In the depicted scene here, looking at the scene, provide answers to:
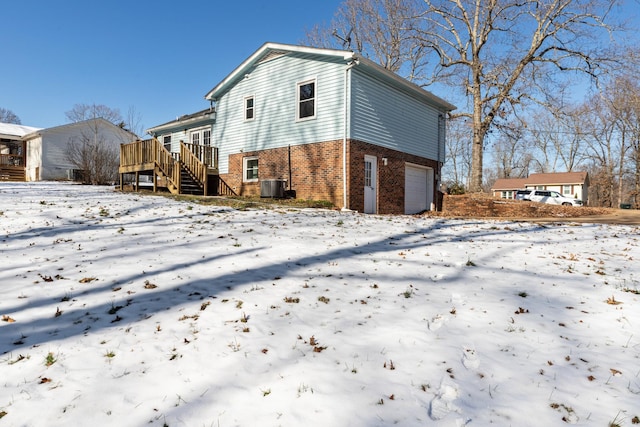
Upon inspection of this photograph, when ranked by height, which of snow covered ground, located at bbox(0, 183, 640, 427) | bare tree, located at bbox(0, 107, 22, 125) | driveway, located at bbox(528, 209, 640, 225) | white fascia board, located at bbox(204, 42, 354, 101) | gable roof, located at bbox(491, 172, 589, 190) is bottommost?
snow covered ground, located at bbox(0, 183, 640, 427)

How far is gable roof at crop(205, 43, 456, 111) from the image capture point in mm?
12336

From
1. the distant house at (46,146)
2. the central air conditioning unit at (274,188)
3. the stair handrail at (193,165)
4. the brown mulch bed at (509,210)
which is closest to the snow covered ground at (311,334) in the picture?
the central air conditioning unit at (274,188)

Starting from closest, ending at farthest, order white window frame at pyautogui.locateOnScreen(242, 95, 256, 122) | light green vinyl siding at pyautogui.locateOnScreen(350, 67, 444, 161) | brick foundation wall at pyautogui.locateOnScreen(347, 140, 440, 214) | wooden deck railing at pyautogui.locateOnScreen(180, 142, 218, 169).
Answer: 1. brick foundation wall at pyautogui.locateOnScreen(347, 140, 440, 214)
2. light green vinyl siding at pyautogui.locateOnScreen(350, 67, 444, 161)
3. white window frame at pyautogui.locateOnScreen(242, 95, 256, 122)
4. wooden deck railing at pyautogui.locateOnScreen(180, 142, 218, 169)

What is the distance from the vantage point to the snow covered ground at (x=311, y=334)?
216 centimetres

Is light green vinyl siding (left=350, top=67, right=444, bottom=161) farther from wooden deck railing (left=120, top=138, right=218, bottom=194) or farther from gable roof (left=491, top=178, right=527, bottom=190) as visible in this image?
gable roof (left=491, top=178, right=527, bottom=190)

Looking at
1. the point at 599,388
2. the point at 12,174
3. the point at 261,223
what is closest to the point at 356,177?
the point at 261,223

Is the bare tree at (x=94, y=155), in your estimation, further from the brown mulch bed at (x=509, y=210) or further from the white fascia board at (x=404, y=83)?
the brown mulch bed at (x=509, y=210)

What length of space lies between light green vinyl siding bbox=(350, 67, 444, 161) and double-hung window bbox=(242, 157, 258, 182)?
212 inches

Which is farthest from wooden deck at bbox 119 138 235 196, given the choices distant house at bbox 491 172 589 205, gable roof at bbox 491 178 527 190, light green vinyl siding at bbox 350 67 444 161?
gable roof at bbox 491 178 527 190

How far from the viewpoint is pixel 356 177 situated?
1276cm

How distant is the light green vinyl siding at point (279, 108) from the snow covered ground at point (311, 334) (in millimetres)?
8222

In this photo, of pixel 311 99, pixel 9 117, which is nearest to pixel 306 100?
pixel 311 99

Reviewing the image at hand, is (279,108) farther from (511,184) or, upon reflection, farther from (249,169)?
(511,184)

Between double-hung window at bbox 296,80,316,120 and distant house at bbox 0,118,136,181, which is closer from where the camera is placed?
double-hung window at bbox 296,80,316,120
